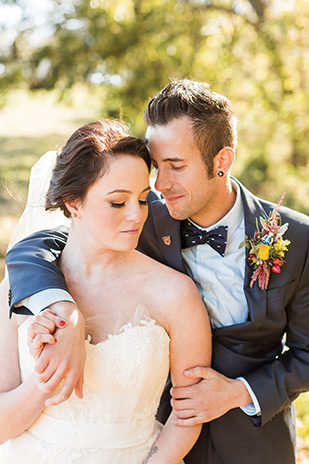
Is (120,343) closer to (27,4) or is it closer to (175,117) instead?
(175,117)

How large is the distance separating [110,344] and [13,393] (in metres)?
0.41

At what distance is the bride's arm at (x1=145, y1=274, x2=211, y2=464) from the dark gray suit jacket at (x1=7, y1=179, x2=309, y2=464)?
0.80 feet

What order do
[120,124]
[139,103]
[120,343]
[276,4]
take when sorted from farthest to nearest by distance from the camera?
[139,103], [276,4], [120,124], [120,343]

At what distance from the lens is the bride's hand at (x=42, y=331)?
1.88m

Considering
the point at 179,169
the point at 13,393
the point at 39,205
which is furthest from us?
the point at 39,205

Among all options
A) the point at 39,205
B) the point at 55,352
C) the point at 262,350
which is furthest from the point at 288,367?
the point at 39,205

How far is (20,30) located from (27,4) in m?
0.45

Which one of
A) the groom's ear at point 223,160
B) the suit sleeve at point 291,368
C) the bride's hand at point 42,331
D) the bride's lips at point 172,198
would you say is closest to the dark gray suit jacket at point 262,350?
the suit sleeve at point 291,368

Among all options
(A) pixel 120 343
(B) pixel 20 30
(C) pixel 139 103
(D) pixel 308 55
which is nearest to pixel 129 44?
(C) pixel 139 103

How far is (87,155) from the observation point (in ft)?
7.19

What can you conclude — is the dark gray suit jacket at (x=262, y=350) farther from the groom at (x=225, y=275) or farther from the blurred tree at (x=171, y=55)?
the blurred tree at (x=171, y=55)

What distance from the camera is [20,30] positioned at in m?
9.55

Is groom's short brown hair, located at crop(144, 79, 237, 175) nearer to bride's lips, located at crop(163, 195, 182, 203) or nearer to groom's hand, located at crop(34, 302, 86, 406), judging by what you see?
bride's lips, located at crop(163, 195, 182, 203)

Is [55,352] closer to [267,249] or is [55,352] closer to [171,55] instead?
[267,249]
